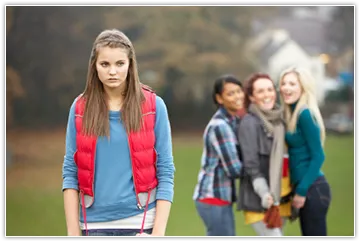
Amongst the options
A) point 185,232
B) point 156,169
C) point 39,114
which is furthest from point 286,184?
point 39,114

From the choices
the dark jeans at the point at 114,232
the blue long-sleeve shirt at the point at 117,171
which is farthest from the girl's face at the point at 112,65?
the dark jeans at the point at 114,232

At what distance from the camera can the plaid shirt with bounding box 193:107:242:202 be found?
3377 millimetres

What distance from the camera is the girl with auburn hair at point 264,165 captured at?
3.29m

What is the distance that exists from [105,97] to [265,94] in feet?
4.50

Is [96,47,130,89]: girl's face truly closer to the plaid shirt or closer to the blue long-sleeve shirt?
the blue long-sleeve shirt

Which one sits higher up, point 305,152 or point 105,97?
point 105,97

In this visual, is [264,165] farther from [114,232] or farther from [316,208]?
[114,232]

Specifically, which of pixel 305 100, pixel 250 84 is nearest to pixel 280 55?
pixel 250 84

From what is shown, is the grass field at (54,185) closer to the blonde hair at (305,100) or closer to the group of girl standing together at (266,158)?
the group of girl standing together at (266,158)

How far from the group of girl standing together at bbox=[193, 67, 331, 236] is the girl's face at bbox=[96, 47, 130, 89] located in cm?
134

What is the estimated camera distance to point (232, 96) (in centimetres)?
348

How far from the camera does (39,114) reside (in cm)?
640

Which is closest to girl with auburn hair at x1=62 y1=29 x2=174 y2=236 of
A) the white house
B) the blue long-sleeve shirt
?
the blue long-sleeve shirt

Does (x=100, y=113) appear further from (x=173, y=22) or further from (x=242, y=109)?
(x=173, y=22)
